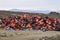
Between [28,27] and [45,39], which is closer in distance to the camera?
[45,39]

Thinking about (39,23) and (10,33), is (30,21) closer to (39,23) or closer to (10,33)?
(39,23)

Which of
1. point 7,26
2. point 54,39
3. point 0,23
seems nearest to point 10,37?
point 54,39

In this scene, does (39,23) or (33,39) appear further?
(39,23)

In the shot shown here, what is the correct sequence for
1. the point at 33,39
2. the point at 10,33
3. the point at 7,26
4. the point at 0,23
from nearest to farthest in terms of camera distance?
1. the point at 33,39
2. the point at 10,33
3. the point at 7,26
4. the point at 0,23

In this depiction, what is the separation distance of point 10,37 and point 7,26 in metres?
7.68

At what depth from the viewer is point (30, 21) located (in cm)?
2664

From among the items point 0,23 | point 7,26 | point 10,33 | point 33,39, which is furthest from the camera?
point 0,23

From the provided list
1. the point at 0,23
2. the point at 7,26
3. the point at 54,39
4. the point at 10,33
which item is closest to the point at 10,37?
the point at 10,33

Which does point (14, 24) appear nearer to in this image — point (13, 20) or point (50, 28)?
point (13, 20)

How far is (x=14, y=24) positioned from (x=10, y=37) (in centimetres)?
783

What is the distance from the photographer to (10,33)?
19.5 meters

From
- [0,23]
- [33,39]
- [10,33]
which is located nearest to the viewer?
[33,39]

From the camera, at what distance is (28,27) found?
85.9ft

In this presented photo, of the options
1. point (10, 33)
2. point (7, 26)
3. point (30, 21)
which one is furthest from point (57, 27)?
point (10, 33)
